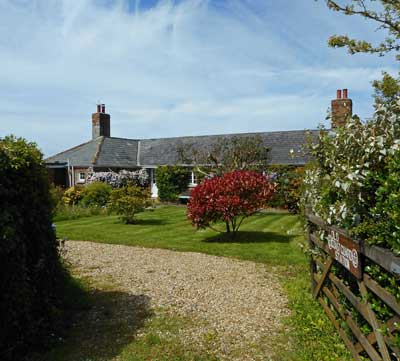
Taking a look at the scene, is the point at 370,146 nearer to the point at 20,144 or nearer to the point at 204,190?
the point at 20,144

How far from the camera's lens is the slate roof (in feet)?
91.2

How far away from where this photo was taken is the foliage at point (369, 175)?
3.13 metres

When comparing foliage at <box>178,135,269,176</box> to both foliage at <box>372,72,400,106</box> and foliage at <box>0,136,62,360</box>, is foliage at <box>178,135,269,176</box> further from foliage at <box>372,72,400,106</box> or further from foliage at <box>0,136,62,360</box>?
foliage at <box>0,136,62,360</box>

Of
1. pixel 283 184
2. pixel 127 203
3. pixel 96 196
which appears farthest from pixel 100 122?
pixel 127 203

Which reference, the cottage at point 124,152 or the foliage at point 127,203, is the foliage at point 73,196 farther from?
the foliage at point 127,203

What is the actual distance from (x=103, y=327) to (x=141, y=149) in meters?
29.6

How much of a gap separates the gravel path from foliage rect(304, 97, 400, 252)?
1.94m

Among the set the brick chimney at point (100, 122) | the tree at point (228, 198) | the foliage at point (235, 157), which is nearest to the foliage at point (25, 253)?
the tree at point (228, 198)

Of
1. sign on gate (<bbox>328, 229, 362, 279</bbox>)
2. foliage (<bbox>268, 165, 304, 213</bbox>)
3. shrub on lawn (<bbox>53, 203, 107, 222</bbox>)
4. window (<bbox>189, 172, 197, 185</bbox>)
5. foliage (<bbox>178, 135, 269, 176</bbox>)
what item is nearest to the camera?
sign on gate (<bbox>328, 229, 362, 279</bbox>)

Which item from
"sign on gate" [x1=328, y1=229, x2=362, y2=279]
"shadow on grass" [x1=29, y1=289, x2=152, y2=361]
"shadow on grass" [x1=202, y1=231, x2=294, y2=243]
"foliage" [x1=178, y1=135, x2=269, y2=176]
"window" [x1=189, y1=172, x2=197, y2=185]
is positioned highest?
"foliage" [x1=178, y1=135, x2=269, y2=176]

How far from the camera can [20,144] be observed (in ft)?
15.6

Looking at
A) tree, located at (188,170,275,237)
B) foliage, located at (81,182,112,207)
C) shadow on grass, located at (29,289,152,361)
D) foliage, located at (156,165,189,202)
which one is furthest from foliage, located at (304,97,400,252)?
foliage, located at (156,165,189,202)

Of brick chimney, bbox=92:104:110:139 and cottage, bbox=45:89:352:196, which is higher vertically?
brick chimney, bbox=92:104:110:139

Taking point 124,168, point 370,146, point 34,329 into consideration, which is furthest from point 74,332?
point 124,168
